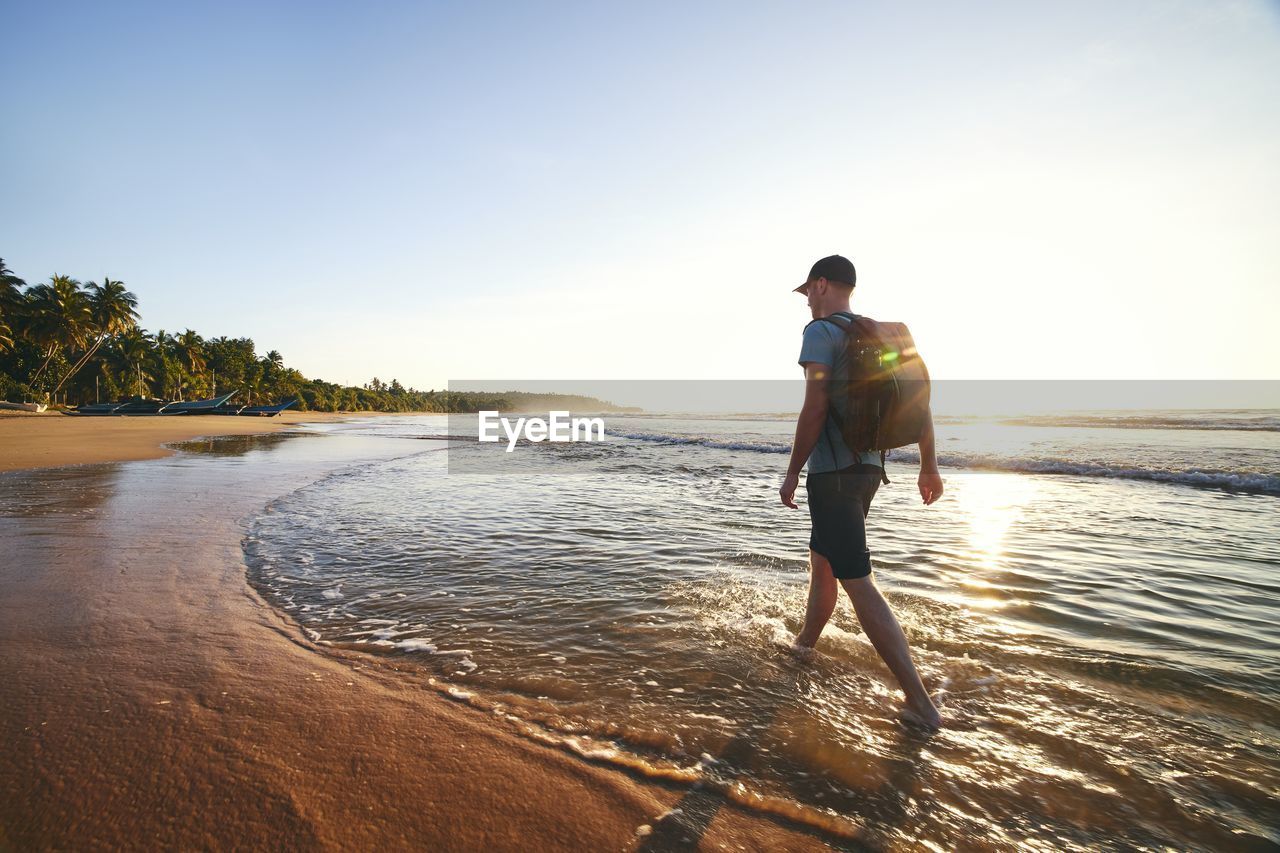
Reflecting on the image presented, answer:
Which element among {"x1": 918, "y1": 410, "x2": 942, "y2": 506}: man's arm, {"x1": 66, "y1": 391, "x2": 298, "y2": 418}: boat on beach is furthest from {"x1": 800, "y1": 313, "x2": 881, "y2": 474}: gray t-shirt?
{"x1": 66, "y1": 391, "x2": 298, "y2": 418}: boat on beach

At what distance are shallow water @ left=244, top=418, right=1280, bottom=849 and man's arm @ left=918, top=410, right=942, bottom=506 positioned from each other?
1.07 meters

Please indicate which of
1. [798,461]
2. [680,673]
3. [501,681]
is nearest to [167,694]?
[501,681]

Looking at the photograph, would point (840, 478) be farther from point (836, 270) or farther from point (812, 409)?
point (836, 270)

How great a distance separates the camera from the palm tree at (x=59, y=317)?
53938 mm

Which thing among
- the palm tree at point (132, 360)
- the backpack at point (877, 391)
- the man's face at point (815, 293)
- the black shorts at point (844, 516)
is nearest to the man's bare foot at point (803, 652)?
the black shorts at point (844, 516)

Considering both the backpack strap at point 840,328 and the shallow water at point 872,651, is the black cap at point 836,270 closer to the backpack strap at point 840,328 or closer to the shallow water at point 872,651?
the backpack strap at point 840,328

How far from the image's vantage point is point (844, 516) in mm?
2895

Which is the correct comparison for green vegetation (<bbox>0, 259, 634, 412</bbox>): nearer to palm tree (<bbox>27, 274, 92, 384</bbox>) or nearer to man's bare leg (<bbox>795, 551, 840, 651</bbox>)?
palm tree (<bbox>27, 274, 92, 384</bbox>)

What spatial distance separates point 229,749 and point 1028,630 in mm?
4739

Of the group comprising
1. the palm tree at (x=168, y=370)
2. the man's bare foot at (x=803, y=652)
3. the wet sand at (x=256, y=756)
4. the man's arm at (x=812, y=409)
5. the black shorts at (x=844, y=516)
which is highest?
the palm tree at (x=168, y=370)

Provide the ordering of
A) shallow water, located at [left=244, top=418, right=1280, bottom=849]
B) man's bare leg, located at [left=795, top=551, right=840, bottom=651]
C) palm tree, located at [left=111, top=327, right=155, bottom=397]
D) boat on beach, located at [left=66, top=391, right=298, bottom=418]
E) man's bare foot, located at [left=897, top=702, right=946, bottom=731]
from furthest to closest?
1. palm tree, located at [left=111, top=327, right=155, bottom=397]
2. boat on beach, located at [left=66, top=391, right=298, bottom=418]
3. man's bare leg, located at [left=795, top=551, right=840, bottom=651]
4. man's bare foot, located at [left=897, top=702, right=946, bottom=731]
5. shallow water, located at [left=244, top=418, right=1280, bottom=849]

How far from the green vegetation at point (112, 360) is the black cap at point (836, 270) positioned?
7907 cm

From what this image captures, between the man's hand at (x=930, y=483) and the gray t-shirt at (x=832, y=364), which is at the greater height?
the gray t-shirt at (x=832, y=364)

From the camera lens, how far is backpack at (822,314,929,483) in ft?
9.30
